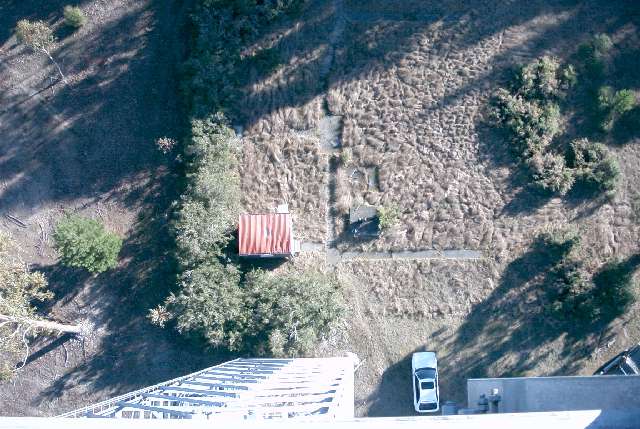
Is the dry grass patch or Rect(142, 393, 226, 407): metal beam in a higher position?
the dry grass patch

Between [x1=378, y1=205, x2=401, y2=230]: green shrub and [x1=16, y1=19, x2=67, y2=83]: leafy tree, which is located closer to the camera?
[x1=378, y1=205, x2=401, y2=230]: green shrub

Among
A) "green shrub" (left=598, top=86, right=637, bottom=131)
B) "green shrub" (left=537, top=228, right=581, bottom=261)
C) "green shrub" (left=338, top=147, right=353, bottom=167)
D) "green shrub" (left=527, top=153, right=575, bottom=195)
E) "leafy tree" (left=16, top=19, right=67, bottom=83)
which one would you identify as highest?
"leafy tree" (left=16, top=19, right=67, bottom=83)

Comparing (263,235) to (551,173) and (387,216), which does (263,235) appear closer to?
(387,216)

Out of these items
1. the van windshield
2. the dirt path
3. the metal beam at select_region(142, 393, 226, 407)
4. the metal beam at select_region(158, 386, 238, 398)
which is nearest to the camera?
the metal beam at select_region(142, 393, 226, 407)

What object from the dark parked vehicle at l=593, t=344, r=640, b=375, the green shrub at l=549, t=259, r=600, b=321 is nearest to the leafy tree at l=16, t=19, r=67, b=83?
the green shrub at l=549, t=259, r=600, b=321

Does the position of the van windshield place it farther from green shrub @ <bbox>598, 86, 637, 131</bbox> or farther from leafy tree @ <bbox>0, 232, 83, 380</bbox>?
leafy tree @ <bbox>0, 232, 83, 380</bbox>
